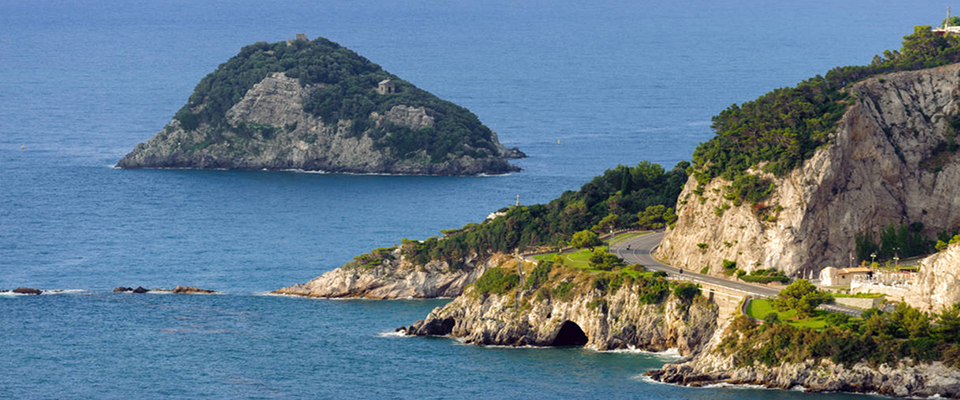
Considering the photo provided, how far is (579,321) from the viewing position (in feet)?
405

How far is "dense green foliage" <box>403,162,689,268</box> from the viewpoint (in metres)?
149

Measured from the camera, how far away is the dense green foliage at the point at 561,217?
149 metres

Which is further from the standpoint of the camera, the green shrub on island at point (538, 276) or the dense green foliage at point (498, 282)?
the dense green foliage at point (498, 282)

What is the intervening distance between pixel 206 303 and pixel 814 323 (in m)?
58.0

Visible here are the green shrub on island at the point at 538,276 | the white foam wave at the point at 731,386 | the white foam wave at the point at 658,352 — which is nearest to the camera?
the white foam wave at the point at 731,386

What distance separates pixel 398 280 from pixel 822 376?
5195cm

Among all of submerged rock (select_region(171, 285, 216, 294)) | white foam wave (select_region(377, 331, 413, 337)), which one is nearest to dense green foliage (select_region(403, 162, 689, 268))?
white foam wave (select_region(377, 331, 413, 337))

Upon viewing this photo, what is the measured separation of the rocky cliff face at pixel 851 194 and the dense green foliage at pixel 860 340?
15.1m

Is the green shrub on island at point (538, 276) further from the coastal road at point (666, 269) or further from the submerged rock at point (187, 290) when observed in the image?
the submerged rock at point (187, 290)

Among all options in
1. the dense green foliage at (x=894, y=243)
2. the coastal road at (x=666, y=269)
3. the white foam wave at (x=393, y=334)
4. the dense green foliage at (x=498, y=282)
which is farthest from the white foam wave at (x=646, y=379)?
the white foam wave at (x=393, y=334)

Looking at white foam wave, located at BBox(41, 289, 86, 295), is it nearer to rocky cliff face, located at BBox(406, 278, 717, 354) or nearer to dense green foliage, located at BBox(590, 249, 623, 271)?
rocky cliff face, located at BBox(406, 278, 717, 354)

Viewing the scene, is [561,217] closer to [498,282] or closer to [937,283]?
[498,282]

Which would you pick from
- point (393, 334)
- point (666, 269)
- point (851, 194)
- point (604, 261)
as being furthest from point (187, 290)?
point (851, 194)

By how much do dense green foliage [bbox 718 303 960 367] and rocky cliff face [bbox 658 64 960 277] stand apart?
15.1 m
